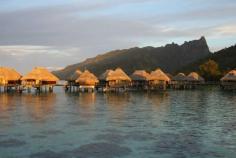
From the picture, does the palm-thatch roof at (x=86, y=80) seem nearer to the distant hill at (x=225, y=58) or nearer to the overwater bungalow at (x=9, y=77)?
the overwater bungalow at (x=9, y=77)

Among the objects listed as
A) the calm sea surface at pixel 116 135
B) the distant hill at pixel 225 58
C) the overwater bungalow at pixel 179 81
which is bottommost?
the calm sea surface at pixel 116 135

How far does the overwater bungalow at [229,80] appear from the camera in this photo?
317 feet

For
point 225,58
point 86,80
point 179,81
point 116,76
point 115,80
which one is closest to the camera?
point 86,80

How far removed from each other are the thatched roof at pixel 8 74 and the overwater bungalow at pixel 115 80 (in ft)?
59.8

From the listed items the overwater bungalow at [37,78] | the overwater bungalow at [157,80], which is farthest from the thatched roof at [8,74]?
the overwater bungalow at [157,80]

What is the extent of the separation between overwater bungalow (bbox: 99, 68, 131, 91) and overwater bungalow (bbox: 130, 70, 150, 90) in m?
4.67

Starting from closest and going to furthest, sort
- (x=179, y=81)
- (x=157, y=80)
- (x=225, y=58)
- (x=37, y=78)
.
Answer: (x=37, y=78) → (x=157, y=80) → (x=179, y=81) → (x=225, y=58)

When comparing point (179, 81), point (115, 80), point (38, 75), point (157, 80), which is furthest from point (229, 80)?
point (38, 75)

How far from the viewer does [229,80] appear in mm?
98188

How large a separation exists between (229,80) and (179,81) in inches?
698

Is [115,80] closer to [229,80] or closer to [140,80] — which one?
[140,80]

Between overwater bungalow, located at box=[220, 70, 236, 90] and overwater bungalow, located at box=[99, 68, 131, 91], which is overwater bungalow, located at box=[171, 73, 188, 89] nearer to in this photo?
overwater bungalow, located at box=[220, 70, 236, 90]

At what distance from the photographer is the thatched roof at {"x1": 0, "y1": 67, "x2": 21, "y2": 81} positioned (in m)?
83.9

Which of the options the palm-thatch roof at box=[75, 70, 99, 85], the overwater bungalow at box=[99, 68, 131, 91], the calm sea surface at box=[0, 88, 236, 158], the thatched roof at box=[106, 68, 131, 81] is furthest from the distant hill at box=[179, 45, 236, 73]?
→ the calm sea surface at box=[0, 88, 236, 158]
